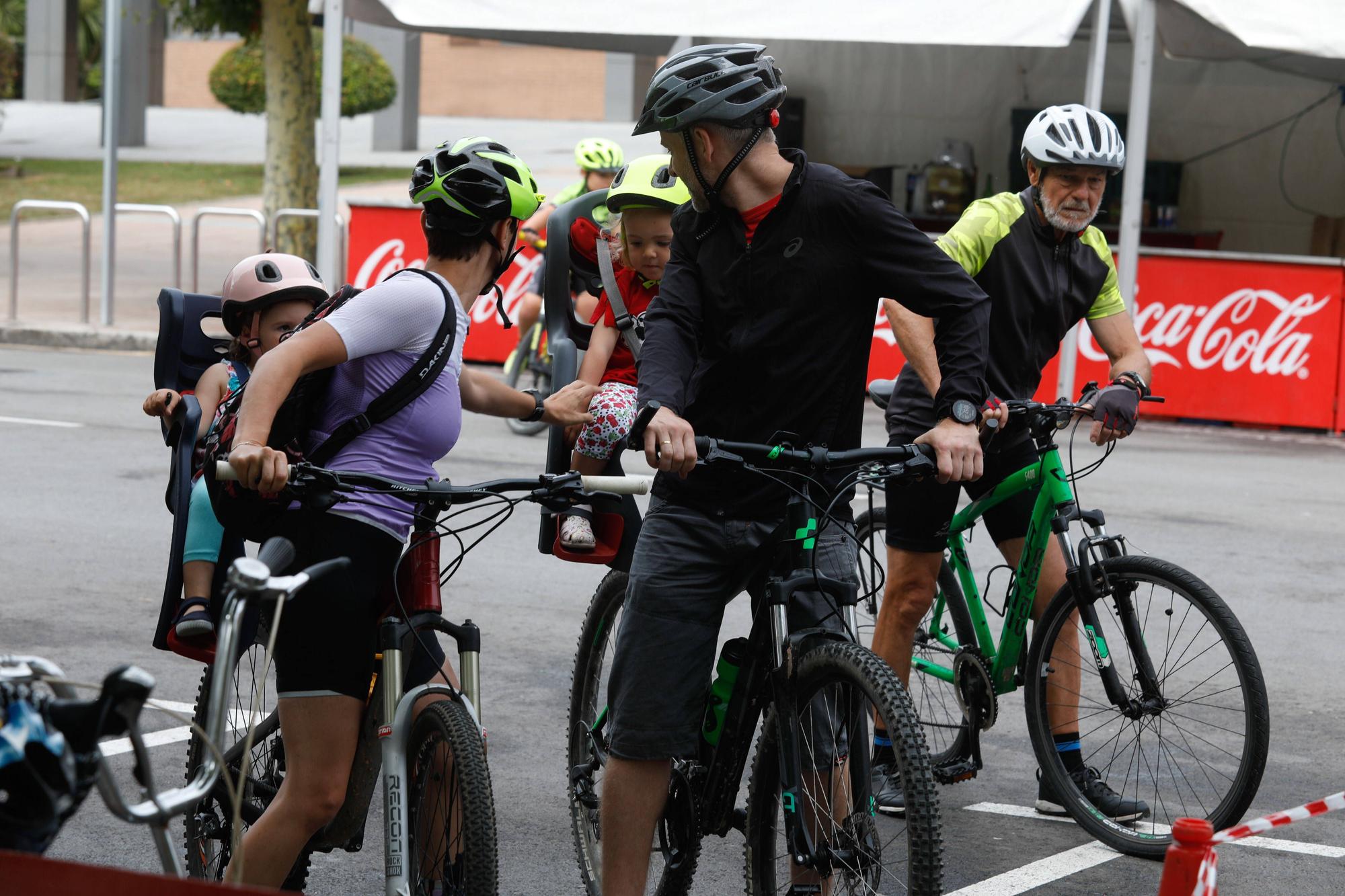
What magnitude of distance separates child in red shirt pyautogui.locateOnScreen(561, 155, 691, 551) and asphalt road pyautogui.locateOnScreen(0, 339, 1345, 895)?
1040 millimetres

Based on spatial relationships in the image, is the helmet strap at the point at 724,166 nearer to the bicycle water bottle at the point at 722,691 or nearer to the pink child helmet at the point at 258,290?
the bicycle water bottle at the point at 722,691

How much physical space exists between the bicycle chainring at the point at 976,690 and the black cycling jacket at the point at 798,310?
147cm

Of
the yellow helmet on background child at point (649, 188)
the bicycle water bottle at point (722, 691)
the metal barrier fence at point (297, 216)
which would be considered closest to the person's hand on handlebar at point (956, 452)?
the bicycle water bottle at point (722, 691)

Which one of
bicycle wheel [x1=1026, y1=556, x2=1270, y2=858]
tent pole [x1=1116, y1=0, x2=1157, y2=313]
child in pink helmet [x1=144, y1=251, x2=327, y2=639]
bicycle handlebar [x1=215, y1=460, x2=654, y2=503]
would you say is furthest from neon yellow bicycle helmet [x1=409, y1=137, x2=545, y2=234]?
tent pole [x1=1116, y1=0, x2=1157, y2=313]

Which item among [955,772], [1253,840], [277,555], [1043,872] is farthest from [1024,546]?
[277,555]

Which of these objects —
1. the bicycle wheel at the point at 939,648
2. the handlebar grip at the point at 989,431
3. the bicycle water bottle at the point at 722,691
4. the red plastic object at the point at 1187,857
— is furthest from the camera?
the bicycle wheel at the point at 939,648

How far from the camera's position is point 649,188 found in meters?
4.54

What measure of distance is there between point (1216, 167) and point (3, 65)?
27139mm

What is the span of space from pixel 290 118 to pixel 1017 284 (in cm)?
1438

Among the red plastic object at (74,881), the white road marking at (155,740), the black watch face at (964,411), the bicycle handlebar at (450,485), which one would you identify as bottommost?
the white road marking at (155,740)

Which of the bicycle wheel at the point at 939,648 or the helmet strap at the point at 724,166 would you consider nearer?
the helmet strap at the point at 724,166

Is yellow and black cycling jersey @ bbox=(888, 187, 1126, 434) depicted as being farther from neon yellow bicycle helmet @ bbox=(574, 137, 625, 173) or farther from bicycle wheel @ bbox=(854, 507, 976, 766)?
neon yellow bicycle helmet @ bbox=(574, 137, 625, 173)

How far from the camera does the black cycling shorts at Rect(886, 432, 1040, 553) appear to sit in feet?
16.5

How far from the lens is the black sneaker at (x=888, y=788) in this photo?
398 centimetres
